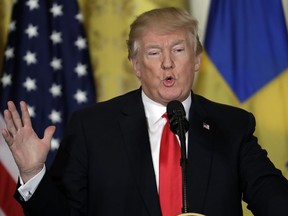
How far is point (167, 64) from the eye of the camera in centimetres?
208

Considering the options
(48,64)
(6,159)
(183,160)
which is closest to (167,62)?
(183,160)

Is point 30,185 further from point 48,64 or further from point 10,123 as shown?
point 48,64

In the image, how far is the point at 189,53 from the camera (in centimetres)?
216

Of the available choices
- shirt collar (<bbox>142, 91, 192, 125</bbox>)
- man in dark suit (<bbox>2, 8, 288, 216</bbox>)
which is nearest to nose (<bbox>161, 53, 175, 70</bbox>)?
man in dark suit (<bbox>2, 8, 288, 216</bbox>)

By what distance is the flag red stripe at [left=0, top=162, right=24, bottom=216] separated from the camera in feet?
10.4

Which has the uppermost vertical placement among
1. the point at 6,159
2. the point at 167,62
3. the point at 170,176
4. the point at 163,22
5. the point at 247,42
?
the point at 163,22

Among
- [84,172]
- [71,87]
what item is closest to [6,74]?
[71,87]

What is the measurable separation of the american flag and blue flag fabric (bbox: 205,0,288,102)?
687 mm

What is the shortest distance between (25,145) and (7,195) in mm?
1455

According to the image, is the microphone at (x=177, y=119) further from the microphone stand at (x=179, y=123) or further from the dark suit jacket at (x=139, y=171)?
the dark suit jacket at (x=139, y=171)

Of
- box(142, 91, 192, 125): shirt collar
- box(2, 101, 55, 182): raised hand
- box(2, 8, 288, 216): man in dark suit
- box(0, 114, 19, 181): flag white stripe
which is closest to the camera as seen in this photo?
box(2, 101, 55, 182): raised hand

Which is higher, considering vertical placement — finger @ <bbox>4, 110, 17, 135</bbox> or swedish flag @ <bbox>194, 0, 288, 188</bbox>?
finger @ <bbox>4, 110, 17, 135</bbox>

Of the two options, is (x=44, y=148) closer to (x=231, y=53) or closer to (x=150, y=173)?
(x=150, y=173)

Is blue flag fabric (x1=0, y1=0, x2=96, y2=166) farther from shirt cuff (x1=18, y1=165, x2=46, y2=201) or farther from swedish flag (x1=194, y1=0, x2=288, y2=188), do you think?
shirt cuff (x1=18, y1=165, x2=46, y2=201)
